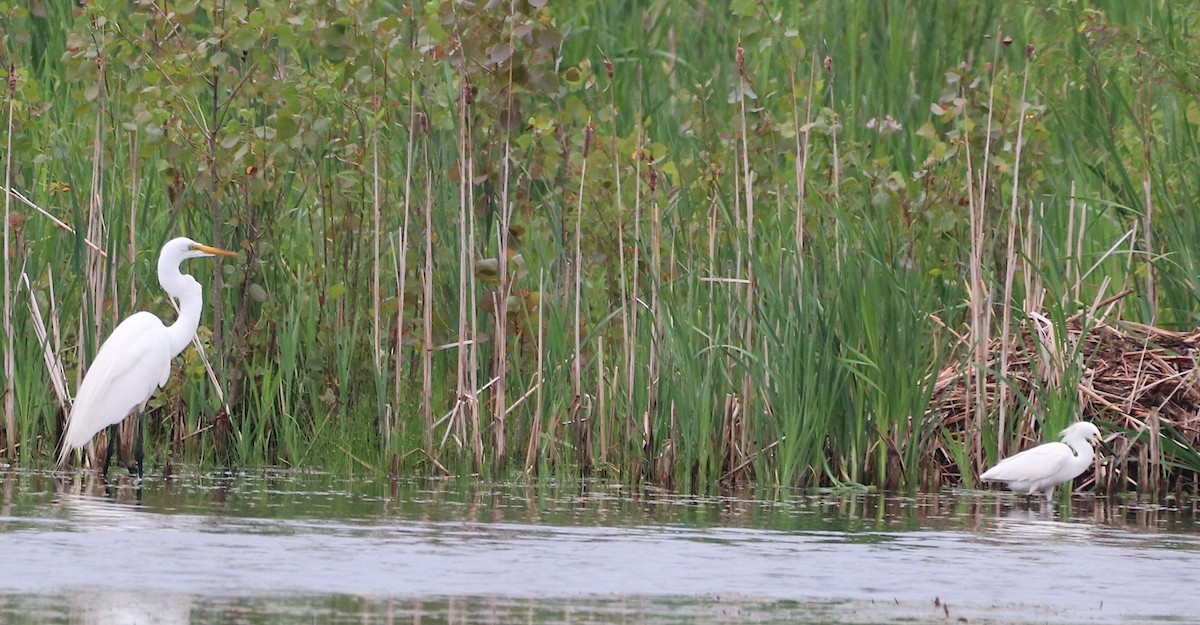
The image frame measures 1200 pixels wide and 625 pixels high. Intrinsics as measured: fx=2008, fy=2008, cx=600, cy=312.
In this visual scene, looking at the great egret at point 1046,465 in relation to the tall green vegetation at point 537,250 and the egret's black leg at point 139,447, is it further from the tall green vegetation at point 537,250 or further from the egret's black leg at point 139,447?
the egret's black leg at point 139,447

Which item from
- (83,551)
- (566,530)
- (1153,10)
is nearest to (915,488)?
(566,530)

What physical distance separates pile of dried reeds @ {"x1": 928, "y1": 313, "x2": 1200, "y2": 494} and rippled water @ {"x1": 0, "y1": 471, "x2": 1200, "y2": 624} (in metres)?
0.44

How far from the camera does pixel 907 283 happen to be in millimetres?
8430

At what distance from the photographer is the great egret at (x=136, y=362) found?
839 cm

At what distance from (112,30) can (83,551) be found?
4.20m

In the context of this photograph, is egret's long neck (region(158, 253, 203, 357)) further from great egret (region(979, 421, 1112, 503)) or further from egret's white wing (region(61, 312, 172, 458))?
great egret (region(979, 421, 1112, 503))

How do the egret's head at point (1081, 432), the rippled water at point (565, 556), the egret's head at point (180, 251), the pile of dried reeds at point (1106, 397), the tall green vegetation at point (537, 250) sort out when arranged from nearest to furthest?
the rippled water at point (565, 556), the egret's head at point (1081, 432), the tall green vegetation at point (537, 250), the pile of dried reeds at point (1106, 397), the egret's head at point (180, 251)

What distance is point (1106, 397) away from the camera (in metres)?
9.12

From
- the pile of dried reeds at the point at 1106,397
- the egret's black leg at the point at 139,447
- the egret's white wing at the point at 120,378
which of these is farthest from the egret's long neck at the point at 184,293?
the pile of dried reeds at the point at 1106,397

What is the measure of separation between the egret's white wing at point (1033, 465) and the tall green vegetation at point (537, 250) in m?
0.42

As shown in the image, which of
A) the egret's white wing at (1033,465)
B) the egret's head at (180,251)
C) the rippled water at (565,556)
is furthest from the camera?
the egret's head at (180,251)

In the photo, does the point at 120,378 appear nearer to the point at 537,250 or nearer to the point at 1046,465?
the point at 537,250

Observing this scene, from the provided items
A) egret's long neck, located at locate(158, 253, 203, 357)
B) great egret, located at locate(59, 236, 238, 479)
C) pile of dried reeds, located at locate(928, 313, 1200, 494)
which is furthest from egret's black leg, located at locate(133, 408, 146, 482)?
pile of dried reeds, located at locate(928, 313, 1200, 494)

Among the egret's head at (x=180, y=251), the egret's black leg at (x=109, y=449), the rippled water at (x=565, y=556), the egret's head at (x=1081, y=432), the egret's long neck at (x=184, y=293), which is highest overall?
the egret's head at (x=180, y=251)
